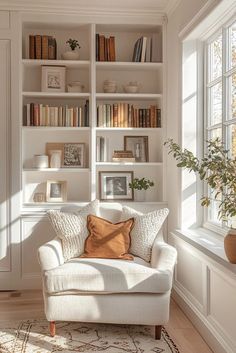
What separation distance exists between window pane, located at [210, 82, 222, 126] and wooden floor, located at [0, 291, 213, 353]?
1637 millimetres

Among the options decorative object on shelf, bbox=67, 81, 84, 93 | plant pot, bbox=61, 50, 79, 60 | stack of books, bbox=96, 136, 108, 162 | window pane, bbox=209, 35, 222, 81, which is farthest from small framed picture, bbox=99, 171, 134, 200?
window pane, bbox=209, 35, 222, 81

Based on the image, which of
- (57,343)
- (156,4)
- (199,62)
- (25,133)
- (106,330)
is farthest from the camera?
(25,133)

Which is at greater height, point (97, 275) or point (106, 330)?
point (97, 275)

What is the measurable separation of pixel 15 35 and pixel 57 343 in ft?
9.53

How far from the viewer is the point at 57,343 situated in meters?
3.12

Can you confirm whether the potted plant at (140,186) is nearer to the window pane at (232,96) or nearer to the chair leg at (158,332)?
the window pane at (232,96)

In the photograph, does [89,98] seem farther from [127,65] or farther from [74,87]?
[127,65]

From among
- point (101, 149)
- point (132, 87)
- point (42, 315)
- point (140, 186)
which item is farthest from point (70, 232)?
point (132, 87)

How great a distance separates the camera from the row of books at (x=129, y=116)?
4570 millimetres

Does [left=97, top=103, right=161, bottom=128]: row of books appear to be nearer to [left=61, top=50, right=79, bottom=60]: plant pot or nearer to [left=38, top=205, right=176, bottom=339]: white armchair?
[left=61, top=50, right=79, bottom=60]: plant pot

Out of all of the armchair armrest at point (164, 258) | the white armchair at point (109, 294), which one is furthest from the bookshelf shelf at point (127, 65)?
the white armchair at point (109, 294)

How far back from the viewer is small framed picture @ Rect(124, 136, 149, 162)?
476cm

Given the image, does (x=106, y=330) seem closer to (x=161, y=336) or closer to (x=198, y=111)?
(x=161, y=336)

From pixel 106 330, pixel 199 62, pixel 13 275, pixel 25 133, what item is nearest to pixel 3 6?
pixel 25 133
